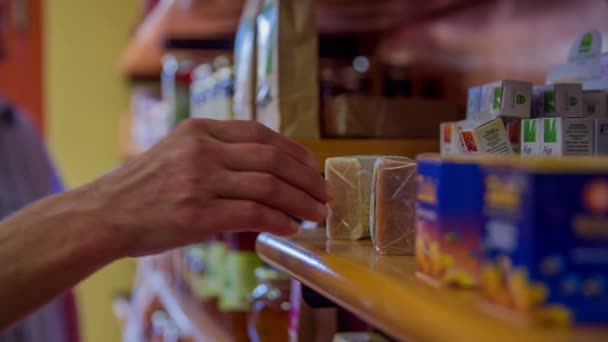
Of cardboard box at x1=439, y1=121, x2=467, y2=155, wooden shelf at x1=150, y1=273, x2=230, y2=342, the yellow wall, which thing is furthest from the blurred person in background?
the yellow wall

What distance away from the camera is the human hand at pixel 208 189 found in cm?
74

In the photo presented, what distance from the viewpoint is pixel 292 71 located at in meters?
1.05

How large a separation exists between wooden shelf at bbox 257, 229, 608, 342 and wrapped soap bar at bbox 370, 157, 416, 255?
0.02 metres

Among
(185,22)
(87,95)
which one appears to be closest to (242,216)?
(185,22)

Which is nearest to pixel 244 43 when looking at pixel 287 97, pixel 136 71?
pixel 287 97

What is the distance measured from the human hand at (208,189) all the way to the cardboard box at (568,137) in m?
0.23

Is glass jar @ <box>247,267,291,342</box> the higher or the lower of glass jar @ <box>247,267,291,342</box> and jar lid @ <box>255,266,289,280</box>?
the lower

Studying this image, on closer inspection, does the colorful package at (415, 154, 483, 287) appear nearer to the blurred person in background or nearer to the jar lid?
the blurred person in background

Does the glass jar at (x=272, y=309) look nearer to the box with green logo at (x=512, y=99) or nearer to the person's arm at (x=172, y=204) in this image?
the person's arm at (x=172, y=204)

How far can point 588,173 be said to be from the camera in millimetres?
415

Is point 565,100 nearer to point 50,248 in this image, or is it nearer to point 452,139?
point 452,139

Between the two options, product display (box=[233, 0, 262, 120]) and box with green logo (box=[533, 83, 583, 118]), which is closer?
box with green logo (box=[533, 83, 583, 118])

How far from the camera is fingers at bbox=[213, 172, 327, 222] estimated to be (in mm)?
742

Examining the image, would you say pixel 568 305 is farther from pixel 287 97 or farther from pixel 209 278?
pixel 209 278
